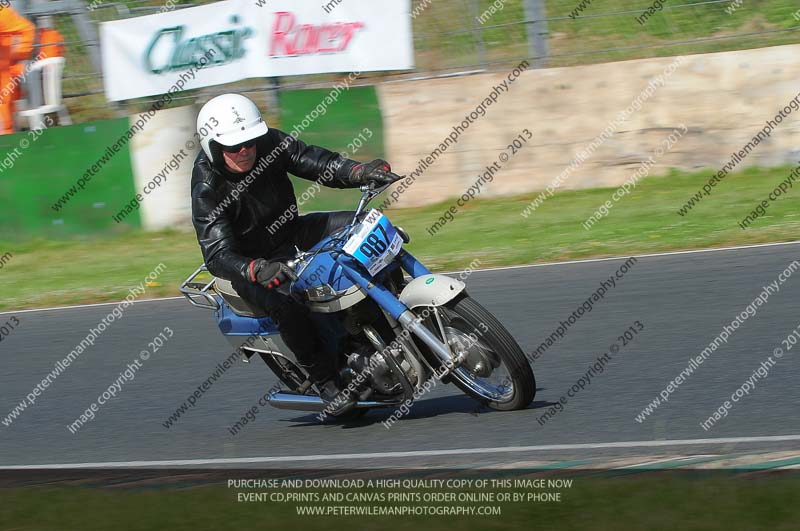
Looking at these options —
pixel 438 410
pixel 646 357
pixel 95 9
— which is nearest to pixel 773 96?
pixel 646 357

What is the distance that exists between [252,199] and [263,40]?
817 centimetres

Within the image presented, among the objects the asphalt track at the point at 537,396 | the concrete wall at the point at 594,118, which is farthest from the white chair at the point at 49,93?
the asphalt track at the point at 537,396

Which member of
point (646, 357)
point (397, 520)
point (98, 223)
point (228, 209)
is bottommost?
point (98, 223)

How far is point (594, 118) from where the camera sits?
13.5 metres

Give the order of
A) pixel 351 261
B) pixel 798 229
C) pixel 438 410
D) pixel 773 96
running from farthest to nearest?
1. pixel 773 96
2. pixel 798 229
3. pixel 438 410
4. pixel 351 261

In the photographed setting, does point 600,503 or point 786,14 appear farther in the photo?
point 786,14

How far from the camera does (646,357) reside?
23.3 feet

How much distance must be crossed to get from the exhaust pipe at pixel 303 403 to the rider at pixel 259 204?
0.35 feet

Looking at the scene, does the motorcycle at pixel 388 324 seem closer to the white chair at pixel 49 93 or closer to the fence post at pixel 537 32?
the fence post at pixel 537 32

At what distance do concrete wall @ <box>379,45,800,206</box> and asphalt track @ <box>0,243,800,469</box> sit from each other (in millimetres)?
3469

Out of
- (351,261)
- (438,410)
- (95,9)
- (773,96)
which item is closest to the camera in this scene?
(351,261)

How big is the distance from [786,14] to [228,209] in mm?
10170

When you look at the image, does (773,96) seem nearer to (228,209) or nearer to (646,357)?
(646,357)

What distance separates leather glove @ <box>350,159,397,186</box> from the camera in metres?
6.09
